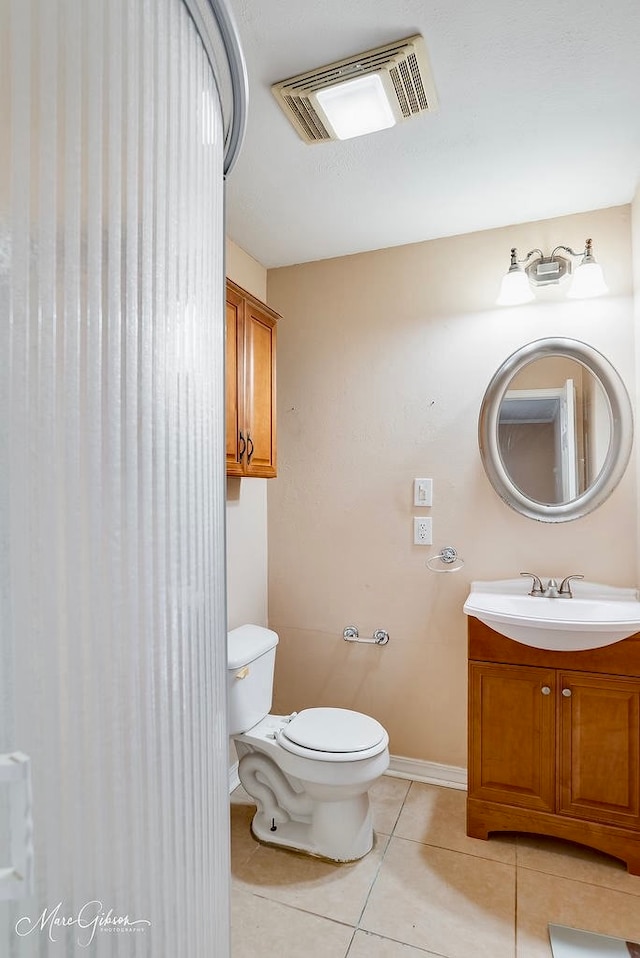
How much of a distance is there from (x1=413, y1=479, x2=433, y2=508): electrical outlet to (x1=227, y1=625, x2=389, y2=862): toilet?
3.04ft

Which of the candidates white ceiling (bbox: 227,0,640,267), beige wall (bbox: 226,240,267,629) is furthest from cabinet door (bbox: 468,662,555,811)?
white ceiling (bbox: 227,0,640,267)

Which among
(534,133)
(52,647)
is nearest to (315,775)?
(52,647)

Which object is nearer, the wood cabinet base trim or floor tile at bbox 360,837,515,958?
floor tile at bbox 360,837,515,958

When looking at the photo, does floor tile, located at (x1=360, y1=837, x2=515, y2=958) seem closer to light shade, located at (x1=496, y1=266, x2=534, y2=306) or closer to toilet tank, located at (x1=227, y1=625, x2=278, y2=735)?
toilet tank, located at (x1=227, y1=625, x2=278, y2=735)

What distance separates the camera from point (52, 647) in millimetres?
428

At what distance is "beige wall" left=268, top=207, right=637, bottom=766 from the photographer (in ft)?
7.38

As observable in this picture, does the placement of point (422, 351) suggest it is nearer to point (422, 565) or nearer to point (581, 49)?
point (422, 565)

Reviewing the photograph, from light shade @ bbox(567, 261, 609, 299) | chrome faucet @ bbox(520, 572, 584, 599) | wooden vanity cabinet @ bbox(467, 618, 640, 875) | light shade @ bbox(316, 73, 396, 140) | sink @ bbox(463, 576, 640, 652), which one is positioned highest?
light shade @ bbox(316, 73, 396, 140)

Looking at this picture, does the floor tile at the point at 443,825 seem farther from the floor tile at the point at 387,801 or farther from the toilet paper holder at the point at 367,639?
the toilet paper holder at the point at 367,639

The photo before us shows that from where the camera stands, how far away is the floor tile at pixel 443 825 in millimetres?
1949

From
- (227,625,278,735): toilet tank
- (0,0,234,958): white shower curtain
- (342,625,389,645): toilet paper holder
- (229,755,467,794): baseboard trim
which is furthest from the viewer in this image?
(342,625,389,645): toilet paper holder

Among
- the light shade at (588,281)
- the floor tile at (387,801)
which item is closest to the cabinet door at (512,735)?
the floor tile at (387,801)

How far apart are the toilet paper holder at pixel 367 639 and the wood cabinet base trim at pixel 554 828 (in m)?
0.73

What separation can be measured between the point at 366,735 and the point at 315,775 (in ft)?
0.74
